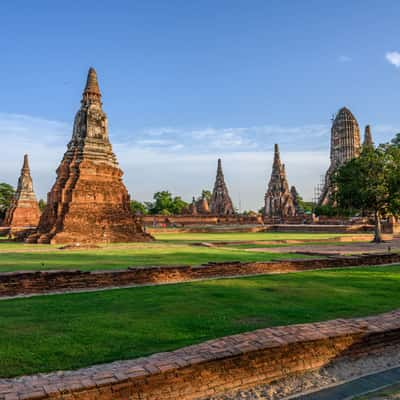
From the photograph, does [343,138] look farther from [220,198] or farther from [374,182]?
[374,182]

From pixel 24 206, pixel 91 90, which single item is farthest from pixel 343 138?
pixel 91 90

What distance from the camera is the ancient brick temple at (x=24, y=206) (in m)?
34.6

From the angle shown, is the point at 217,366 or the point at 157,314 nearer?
the point at 217,366

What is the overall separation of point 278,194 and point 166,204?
17705 millimetres

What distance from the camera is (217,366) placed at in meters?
3.80

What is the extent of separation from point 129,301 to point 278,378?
3194 millimetres

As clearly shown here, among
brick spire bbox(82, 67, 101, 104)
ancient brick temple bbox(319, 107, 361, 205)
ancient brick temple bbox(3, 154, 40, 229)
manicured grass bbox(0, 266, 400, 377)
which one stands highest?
ancient brick temple bbox(319, 107, 361, 205)

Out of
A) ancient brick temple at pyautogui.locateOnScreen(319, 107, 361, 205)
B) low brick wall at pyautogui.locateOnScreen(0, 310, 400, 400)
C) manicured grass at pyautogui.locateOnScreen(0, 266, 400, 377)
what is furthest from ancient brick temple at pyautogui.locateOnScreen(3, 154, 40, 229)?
ancient brick temple at pyautogui.locateOnScreen(319, 107, 361, 205)

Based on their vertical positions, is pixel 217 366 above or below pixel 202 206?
below

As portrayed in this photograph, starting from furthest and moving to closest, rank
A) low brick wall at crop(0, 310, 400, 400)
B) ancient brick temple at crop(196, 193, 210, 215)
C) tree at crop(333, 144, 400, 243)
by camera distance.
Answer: ancient brick temple at crop(196, 193, 210, 215)
tree at crop(333, 144, 400, 243)
low brick wall at crop(0, 310, 400, 400)

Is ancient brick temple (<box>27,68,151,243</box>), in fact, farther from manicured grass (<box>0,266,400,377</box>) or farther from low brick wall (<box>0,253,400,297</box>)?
manicured grass (<box>0,266,400,377</box>)

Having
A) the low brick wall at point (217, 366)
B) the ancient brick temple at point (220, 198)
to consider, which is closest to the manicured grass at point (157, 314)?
the low brick wall at point (217, 366)

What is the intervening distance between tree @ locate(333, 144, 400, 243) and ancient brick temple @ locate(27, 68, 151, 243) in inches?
→ 435

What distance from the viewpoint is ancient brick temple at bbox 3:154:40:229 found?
34.6m
